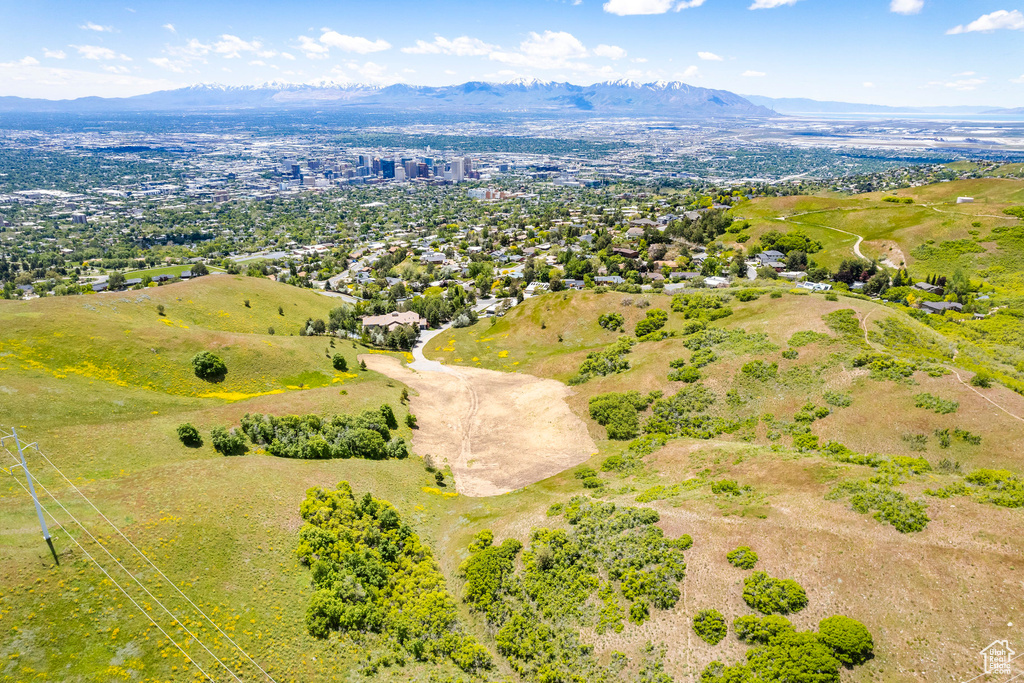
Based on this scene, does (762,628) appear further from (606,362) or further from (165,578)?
(606,362)

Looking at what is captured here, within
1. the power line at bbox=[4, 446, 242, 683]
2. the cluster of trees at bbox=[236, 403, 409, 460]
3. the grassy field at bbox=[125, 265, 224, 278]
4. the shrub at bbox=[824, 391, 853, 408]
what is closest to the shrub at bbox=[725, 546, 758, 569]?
the shrub at bbox=[824, 391, 853, 408]

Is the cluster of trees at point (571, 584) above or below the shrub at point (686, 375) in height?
below

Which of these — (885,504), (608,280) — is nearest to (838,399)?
(885,504)

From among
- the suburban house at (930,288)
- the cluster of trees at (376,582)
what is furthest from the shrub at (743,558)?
the suburban house at (930,288)

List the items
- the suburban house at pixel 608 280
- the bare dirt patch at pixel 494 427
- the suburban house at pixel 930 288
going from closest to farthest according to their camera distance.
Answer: the bare dirt patch at pixel 494 427 → the suburban house at pixel 930 288 → the suburban house at pixel 608 280

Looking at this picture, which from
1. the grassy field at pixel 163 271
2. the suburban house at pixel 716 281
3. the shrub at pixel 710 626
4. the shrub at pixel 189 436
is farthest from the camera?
the grassy field at pixel 163 271

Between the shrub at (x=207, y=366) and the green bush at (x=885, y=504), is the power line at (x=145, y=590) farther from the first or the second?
the green bush at (x=885, y=504)

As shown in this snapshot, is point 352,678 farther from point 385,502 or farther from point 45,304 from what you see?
point 45,304
